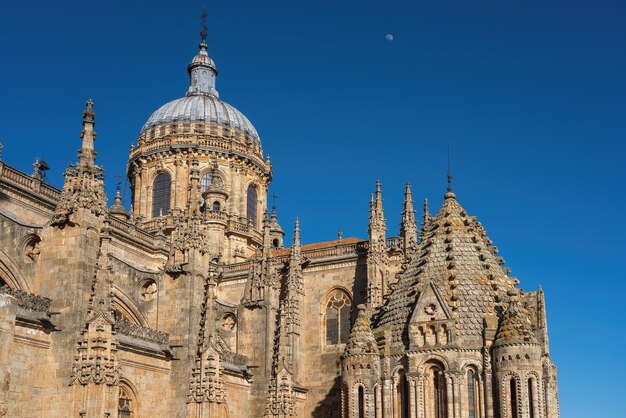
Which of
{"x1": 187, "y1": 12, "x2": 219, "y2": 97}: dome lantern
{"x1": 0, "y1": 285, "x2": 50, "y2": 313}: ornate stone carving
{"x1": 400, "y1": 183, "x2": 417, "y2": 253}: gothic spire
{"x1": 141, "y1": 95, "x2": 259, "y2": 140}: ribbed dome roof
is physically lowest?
{"x1": 0, "y1": 285, "x2": 50, "y2": 313}: ornate stone carving

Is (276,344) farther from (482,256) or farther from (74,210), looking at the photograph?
(74,210)

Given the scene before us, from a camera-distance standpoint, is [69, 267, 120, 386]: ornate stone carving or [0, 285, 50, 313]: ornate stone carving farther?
[0, 285, 50, 313]: ornate stone carving

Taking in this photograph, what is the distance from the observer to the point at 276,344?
1363 inches

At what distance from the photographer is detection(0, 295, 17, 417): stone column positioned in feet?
64.0

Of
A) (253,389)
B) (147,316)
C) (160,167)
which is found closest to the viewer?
(147,316)

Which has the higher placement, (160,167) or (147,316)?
(160,167)

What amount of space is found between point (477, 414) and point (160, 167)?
3294 centimetres

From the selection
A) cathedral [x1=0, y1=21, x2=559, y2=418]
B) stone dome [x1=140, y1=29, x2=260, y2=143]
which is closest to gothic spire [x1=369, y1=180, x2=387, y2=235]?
cathedral [x1=0, y1=21, x2=559, y2=418]

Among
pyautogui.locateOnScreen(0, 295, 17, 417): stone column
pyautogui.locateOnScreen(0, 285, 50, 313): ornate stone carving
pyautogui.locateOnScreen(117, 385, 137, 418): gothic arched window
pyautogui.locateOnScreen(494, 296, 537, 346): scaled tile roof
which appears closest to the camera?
pyautogui.locateOnScreen(0, 295, 17, 417): stone column

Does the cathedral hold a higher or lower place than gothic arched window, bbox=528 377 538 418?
higher

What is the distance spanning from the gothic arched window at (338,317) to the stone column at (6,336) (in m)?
22.5

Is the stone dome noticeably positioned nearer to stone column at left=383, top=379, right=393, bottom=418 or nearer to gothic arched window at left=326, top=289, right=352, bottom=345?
gothic arched window at left=326, top=289, right=352, bottom=345

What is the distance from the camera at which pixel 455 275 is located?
25.5m

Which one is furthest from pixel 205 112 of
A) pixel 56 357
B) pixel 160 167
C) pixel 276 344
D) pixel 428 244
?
pixel 56 357
